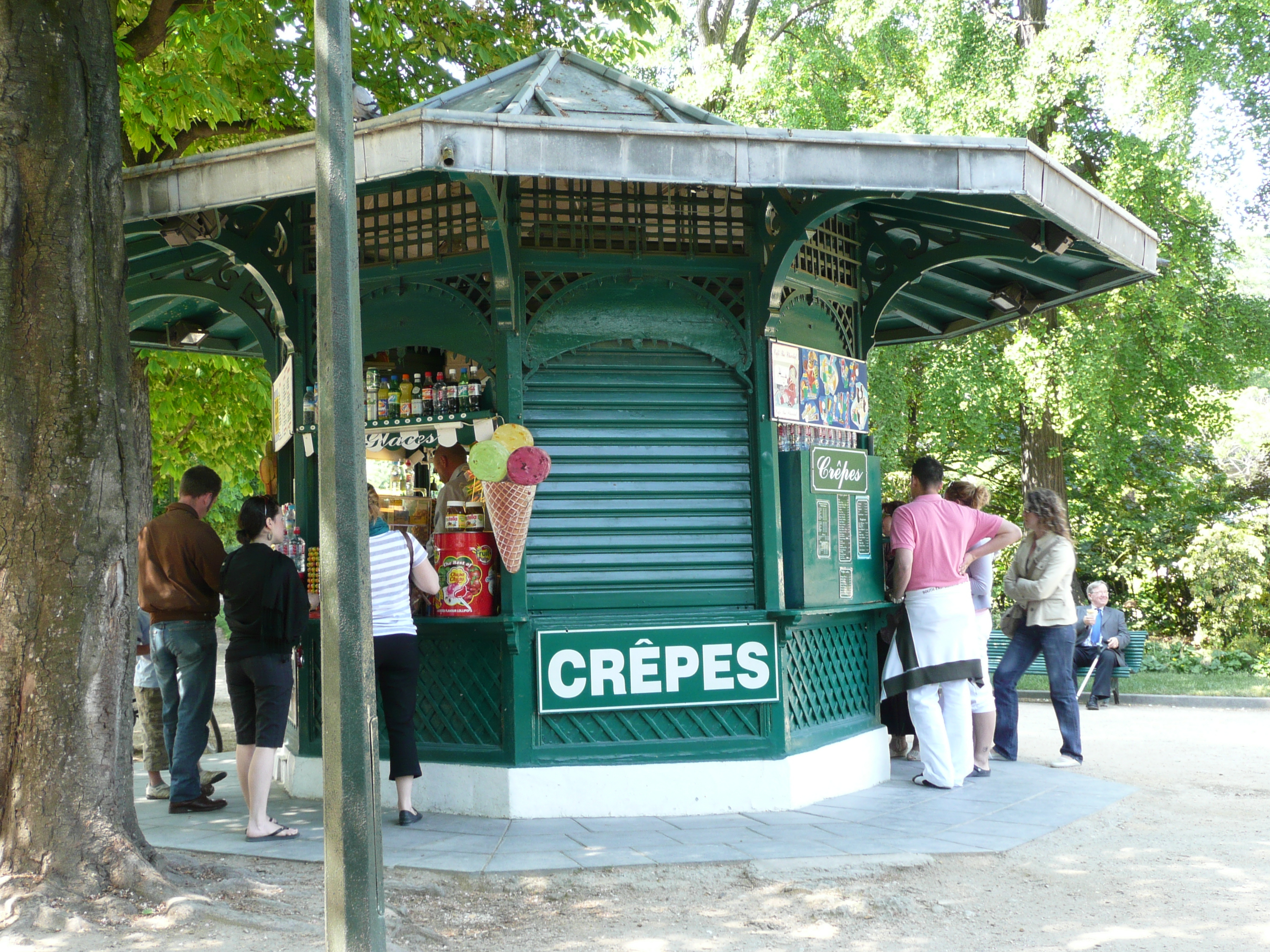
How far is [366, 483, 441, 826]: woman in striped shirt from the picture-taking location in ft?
20.9

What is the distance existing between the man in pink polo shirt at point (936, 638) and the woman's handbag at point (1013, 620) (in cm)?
117

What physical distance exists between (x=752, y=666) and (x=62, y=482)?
3852 millimetres

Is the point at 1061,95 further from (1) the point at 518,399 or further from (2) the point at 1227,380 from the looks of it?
(1) the point at 518,399

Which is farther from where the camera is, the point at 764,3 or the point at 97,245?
the point at 764,3

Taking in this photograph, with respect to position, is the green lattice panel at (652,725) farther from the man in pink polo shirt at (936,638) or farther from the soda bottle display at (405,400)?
the soda bottle display at (405,400)

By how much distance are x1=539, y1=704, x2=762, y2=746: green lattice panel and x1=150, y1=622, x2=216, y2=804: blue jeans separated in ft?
Result: 6.79

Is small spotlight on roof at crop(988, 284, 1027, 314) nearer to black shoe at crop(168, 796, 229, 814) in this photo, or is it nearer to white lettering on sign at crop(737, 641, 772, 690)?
white lettering on sign at crop(737, 641, 772, 690)

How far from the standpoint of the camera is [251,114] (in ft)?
37.7

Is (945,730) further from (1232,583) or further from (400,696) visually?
(1232,583)

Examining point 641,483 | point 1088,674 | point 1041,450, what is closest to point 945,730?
point 641,483

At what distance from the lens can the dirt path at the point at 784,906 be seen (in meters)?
4.58

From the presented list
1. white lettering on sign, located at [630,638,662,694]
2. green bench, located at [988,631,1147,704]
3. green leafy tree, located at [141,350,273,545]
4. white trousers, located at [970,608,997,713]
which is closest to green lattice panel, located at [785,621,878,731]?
white trousers, located at [970,608,997,713]

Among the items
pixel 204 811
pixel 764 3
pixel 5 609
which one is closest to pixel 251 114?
pixel 204 811

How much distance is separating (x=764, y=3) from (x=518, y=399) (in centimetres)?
1724
